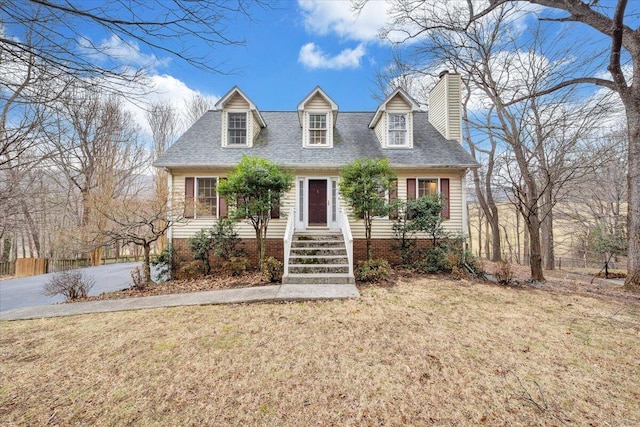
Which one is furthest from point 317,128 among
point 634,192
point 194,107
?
point 194,107

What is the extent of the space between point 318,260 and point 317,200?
3.03 metres

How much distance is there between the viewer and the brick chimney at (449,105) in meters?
10.7

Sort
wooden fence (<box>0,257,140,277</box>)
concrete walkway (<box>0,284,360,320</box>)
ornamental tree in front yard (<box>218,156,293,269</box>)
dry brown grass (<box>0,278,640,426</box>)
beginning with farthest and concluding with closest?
wooden fence (<box>0,257,140,277</box>), ornamental tree in front yard (<box>218,156,293,269</box>), concrete walkway (<box>0,284,360,320</box>), dry brown grass (<box>0,278,640,426</box>)

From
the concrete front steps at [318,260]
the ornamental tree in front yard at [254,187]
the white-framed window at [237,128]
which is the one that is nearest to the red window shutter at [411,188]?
the concrete front steps at [318,260]

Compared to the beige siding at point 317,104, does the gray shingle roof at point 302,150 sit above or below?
below

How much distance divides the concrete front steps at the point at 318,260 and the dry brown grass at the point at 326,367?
5.58 feet

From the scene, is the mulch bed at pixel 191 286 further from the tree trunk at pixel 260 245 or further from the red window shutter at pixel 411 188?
the red window shutter at pixel 411 188

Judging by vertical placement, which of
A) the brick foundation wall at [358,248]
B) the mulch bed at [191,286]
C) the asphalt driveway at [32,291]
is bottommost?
the asphalt driveway at [32,291]

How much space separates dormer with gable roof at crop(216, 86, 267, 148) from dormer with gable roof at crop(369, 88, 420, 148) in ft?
16.8

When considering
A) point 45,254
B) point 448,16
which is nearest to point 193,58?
point 448,16

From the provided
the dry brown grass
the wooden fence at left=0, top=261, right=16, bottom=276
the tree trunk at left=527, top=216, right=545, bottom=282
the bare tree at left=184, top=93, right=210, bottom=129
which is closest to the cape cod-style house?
the tree trunk at left=527, top=216, right=545, bottom=282

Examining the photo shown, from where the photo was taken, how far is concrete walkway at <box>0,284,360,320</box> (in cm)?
549

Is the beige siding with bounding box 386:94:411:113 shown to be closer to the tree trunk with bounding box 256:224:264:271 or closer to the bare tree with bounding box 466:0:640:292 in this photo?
the bare tree with bounding box 466:0:640:292

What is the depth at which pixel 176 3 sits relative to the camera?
2.53m
